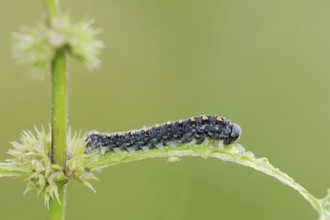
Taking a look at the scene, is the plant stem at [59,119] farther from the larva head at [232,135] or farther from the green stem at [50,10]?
the larva head at [232,135]

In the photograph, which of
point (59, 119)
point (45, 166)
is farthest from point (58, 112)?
point (45, 166)

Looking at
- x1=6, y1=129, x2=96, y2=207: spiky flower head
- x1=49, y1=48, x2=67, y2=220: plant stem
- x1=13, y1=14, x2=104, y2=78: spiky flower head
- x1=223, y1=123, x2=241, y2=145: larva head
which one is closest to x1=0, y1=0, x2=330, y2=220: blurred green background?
x1=223, y1=123, x2=241, y2=145: larva head

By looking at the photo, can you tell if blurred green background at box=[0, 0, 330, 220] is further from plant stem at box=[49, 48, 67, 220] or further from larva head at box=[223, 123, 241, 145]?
plant stem at box=[49, 48, 67, 220]

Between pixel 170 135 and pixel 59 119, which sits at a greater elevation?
pixel 170 135

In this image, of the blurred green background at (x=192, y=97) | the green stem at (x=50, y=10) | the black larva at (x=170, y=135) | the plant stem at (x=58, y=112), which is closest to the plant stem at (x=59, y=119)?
the plant stem at (x=58, y=112)

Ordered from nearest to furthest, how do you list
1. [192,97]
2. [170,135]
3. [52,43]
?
[52,43]
[170,135]
[192,97]

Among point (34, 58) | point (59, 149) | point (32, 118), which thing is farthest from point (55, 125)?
point (32, 118)

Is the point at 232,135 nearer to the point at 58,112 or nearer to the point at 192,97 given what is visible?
the point at 58,112
